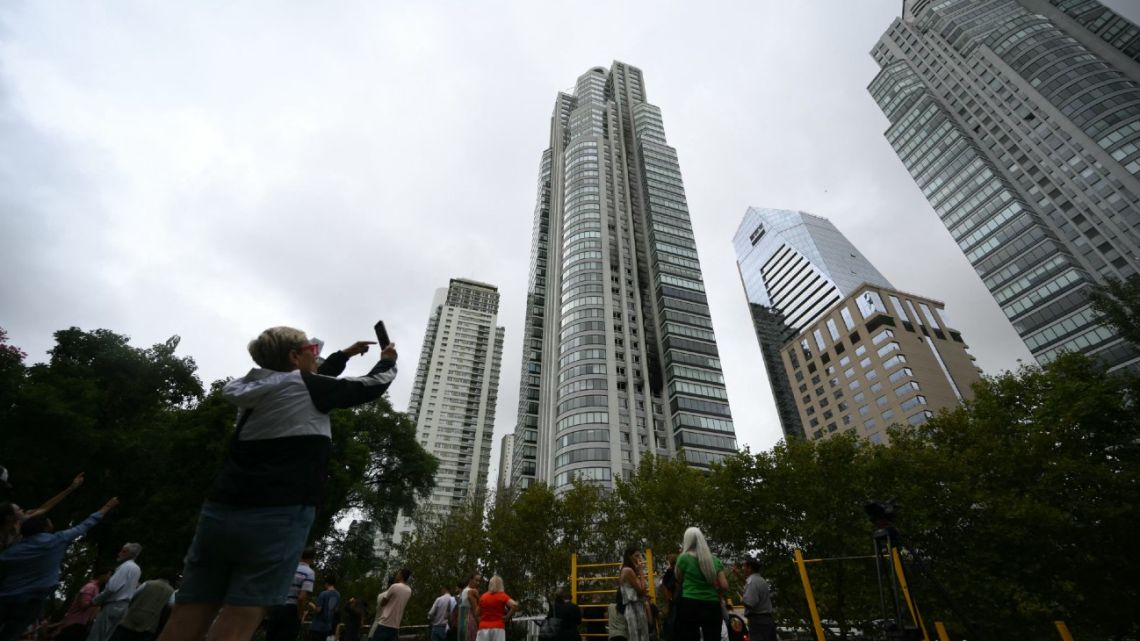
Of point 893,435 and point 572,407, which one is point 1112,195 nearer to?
point 893,435

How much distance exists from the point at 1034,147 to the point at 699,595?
9086 cm

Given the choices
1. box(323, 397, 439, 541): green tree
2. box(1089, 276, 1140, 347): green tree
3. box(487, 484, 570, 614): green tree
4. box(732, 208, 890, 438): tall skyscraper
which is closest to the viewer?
box(1089, 276, 1140, 347): green tree

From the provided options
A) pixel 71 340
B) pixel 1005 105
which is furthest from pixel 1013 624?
pixel 1005 105

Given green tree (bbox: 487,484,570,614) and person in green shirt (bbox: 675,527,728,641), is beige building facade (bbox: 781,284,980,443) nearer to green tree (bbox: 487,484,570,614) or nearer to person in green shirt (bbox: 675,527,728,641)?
green tree (bbox: 487,484,570,614)

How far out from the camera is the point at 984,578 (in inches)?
666

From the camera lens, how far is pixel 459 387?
4213 inches

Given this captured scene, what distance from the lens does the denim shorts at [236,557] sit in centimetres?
191

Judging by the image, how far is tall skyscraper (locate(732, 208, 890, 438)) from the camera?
109312 millimetres

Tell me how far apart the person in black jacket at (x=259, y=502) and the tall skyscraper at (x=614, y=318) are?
41.2 metres

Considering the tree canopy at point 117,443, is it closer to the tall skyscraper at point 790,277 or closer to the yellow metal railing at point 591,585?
the yellow metal railing at point 591,585

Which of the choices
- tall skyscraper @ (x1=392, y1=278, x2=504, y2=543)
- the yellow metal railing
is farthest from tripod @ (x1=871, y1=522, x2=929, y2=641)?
tall skyscraper @ (x1=392, y1=278, x2=504, y2=543)

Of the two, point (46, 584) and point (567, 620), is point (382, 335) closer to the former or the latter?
point (46, 584)

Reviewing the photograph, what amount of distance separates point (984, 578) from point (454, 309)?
111 m

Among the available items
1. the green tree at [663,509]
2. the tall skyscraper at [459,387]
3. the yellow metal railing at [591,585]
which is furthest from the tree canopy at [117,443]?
the tall skyscraper at [459,387]
